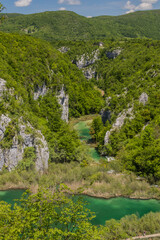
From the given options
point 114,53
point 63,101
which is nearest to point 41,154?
point 63,101

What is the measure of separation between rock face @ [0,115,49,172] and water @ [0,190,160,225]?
15.4 ft

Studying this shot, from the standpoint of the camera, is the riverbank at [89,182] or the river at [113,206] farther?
the riverbank at [89,182]

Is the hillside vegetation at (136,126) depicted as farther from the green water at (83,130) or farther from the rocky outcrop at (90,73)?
the rocky outcrop at (90,73)

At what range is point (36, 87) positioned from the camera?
153ft

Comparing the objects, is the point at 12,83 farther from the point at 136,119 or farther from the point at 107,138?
the point at 136,119

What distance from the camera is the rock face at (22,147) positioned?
1094 inches

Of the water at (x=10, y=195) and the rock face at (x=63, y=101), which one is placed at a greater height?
the rock face at (x=63, y=101)

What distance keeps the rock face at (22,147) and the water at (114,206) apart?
4.71 m

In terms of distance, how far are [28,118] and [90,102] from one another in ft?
148

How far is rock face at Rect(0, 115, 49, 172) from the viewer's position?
27.8 metres

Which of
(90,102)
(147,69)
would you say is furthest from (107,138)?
A: (90,102)

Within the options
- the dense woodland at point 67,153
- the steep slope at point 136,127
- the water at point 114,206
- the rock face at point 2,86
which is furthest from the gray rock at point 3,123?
the steep slope at point 136,127

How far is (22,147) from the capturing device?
29.8 meters

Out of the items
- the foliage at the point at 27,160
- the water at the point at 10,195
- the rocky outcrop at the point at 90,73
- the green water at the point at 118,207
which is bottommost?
the green water at the point at 118,207
